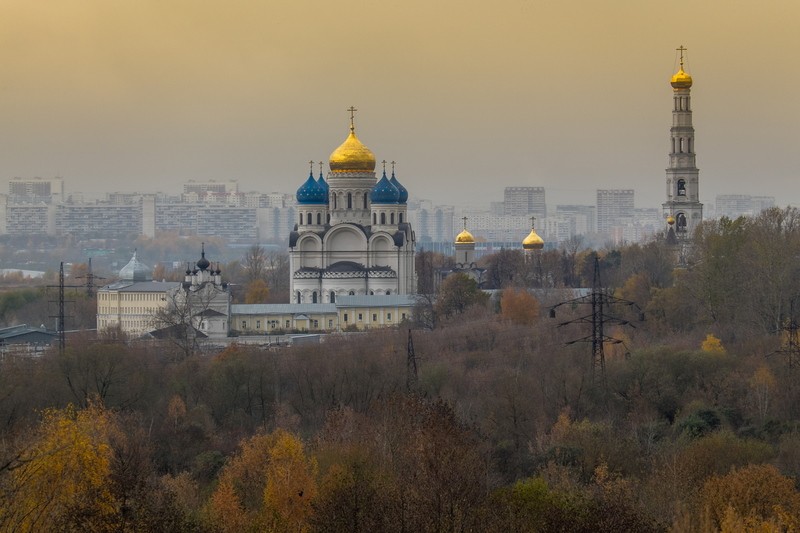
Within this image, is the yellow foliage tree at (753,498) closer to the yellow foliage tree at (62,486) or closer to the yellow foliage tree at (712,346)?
the yellow foliage tree at (62,486)

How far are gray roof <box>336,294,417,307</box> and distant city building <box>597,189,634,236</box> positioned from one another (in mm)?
114383

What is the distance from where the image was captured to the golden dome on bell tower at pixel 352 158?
49.7 metres

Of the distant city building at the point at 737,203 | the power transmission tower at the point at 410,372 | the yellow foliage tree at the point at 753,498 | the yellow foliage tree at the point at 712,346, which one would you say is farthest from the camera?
the distant city building at the point at 737,203

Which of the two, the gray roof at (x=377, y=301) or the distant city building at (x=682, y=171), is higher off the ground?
the distant city building at (x=682, y=171)

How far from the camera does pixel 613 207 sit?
16088 cm

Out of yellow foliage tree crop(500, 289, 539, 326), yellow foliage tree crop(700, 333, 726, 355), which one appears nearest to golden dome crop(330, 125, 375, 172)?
yellow foliage tree crop(500, 289, 539, 326)

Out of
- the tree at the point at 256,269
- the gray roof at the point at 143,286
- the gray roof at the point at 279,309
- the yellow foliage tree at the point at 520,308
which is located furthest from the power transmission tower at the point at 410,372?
the tree at the point at 256,269

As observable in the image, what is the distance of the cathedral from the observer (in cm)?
4747

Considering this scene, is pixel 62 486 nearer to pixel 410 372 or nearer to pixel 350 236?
pixel 410 372

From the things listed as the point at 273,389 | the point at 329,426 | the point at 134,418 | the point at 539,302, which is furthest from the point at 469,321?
the point at 329,426

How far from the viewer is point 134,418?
2636 cm

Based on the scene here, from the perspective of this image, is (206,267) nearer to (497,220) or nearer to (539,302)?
(539,302)

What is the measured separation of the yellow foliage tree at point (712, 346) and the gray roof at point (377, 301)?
14028 millimetres

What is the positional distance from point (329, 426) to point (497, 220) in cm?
13564
